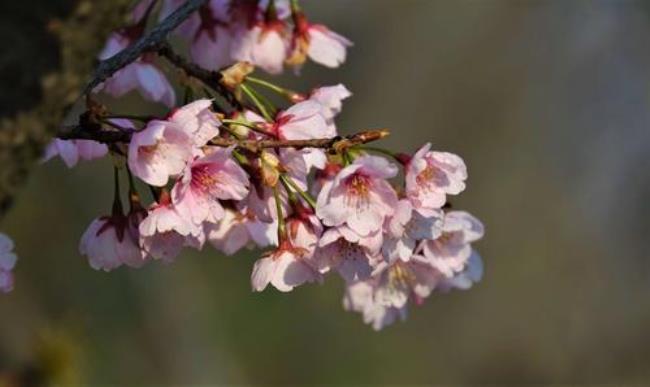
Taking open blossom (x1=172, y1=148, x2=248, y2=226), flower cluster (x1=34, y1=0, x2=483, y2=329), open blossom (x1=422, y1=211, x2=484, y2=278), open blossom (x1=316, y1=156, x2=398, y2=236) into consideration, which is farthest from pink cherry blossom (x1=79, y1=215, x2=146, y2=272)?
open blossom (x1=422, y1=211, x2=484, y2=278)

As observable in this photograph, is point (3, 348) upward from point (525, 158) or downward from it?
upward

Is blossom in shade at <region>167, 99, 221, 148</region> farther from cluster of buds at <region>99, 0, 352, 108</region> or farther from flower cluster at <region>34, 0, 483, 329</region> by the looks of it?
cluster of buds at <region>99, 0, 352, 108</region>

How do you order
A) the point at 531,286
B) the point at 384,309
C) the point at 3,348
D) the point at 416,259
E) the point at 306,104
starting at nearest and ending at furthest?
the point at 306,104
the point at 416,259
the point at 384,309
the point at 3,348
the point at 531,286

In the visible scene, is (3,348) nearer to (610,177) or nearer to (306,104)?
(610,177)

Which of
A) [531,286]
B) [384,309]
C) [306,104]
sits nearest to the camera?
[306,104]

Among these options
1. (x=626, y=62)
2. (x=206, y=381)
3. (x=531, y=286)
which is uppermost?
(x=626, y=62)

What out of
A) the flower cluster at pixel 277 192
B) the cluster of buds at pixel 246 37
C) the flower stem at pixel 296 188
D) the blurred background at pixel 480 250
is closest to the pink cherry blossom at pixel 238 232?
the flower cluster at pixel 277 192

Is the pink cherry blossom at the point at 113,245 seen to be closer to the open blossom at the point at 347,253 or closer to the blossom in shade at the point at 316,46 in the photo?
the open blossom at the point at 347,253

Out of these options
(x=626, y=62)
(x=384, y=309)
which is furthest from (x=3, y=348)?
(x=384, y=309)
